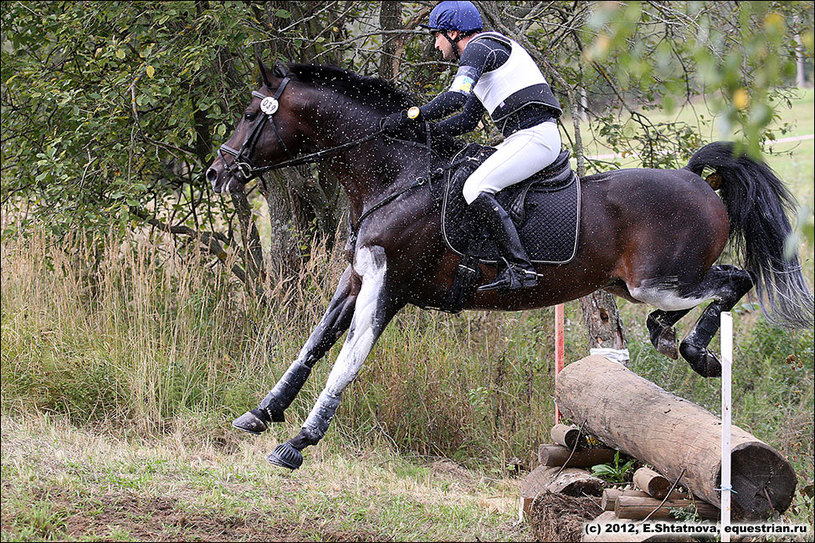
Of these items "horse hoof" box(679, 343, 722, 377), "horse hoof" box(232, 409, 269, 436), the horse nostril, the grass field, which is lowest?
the grass field

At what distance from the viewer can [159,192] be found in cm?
849

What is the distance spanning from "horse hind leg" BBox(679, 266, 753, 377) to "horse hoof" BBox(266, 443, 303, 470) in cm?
233

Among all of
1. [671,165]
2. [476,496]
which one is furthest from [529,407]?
[671,165]

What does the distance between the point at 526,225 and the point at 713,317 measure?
1.29 metres

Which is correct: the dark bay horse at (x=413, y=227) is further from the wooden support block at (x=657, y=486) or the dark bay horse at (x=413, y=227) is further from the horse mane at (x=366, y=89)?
the wooden support block at (x=657, y=486)

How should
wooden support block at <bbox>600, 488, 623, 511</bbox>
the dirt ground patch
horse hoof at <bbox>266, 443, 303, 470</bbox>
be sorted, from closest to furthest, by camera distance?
the dirt ground patch → horse hoof at <bbox>266, 443, 303, 470</bbox> → wooden support block at <bbox>600, 488, 623, 511</bbox>

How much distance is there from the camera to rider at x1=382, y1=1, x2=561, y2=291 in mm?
4570

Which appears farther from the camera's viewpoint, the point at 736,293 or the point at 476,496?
the point at 476,496

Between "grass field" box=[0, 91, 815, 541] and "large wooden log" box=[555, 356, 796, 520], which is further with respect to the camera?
"grass field" box=[0, 91, 815, 541]

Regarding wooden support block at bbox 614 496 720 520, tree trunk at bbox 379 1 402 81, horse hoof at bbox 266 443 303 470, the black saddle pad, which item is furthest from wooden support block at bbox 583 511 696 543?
tree trunk at bbox 379 1 402 81

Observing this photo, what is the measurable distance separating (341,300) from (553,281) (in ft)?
4.16

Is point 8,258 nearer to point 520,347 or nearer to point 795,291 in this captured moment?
point 520,347

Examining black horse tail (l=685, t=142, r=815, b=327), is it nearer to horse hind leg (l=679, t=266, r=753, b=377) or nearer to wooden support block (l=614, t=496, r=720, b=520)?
horse hind leg (l=679, t=266, r=753, b=377)

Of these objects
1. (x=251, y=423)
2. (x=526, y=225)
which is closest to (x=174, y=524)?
(x=251, y=423)
